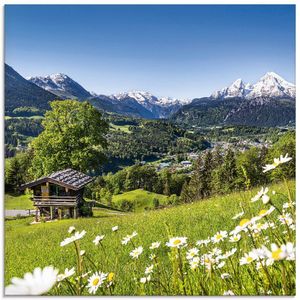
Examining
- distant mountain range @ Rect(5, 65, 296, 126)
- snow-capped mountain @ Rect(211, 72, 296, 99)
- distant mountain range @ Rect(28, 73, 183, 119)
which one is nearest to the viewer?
snow-capped mountain @ Rect(211, 72, 296, 99)

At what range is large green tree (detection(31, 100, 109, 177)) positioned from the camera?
610 cm

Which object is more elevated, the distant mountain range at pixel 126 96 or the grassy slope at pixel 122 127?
the distant mountain range at pixel 126 96

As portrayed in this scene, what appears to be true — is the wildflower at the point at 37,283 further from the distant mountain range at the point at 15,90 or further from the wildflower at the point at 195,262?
the distant mountain range at the point at 15,90

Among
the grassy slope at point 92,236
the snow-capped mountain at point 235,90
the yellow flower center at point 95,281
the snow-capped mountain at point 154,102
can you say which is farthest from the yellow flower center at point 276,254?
the snow-capped mountain at point 154,102

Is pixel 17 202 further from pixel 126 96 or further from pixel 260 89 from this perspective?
pixel 260 89

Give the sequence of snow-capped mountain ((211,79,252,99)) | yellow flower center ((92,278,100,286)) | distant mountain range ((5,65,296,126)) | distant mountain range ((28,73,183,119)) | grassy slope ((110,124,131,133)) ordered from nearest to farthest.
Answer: yellow flower center ((92,278,100,286)), distant mountain range ((5,65,296,126)), snow-capped mountain ((211,79,252,99)), distant mountain range ((28,73,183,119)), grassy slope ((110,124,131,133))

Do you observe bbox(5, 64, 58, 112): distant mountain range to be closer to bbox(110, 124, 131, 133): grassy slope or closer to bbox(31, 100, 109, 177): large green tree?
bbox(31, 100, 109, 177): large green tree

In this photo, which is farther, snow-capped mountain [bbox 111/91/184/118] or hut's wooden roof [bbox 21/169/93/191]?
hut's wooden roof [bbox 21/169/93/191]

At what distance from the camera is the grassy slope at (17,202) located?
408 cm

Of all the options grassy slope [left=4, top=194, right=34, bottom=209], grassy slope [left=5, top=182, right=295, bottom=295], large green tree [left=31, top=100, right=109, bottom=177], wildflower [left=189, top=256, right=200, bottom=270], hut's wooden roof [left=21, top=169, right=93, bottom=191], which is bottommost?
grassy slope [left=5, top=182, right=295, bottom=295]

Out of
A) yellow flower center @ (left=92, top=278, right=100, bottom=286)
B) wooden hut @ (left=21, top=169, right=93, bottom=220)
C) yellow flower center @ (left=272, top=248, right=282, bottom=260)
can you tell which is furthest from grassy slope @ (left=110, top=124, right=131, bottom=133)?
yellow flower center @ (left=272, top=248, right=282, bottom=260)

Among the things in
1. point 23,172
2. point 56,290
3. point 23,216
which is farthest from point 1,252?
point 23,172

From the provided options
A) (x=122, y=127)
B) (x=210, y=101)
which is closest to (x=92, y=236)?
(x=122, y=127)

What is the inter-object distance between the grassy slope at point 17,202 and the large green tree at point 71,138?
726 mm
